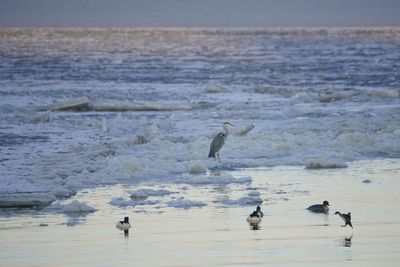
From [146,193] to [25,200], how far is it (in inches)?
Answer: 68.8

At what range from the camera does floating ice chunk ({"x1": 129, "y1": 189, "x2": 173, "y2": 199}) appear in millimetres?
13781

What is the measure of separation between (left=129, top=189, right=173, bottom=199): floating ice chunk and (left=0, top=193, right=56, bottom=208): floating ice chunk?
3.75 feet

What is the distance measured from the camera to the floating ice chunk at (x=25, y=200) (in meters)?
13.0

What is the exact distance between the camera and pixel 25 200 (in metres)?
13.1

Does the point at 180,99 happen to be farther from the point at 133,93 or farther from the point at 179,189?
the point at 179,189


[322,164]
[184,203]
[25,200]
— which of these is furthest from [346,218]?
[322,164]

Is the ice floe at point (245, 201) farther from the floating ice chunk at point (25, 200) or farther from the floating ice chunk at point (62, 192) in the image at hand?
the floating ice chunk at point (25, 200)

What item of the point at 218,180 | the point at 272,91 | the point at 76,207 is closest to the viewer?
the point at 76,207

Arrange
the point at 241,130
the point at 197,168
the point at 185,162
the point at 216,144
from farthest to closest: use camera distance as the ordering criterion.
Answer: the point at 241,130 → the point at 216,144 → the point at 185,162 → the point at 197,168

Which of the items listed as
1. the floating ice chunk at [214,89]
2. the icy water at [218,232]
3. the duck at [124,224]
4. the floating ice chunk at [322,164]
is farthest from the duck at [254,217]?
the floating ice chunk at [214,89]

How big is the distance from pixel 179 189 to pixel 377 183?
9.42 feet

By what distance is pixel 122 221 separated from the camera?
1181 cm

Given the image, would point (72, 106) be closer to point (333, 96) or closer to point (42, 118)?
point (42, 118)

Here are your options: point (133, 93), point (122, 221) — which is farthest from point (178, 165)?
point (133, 93)
